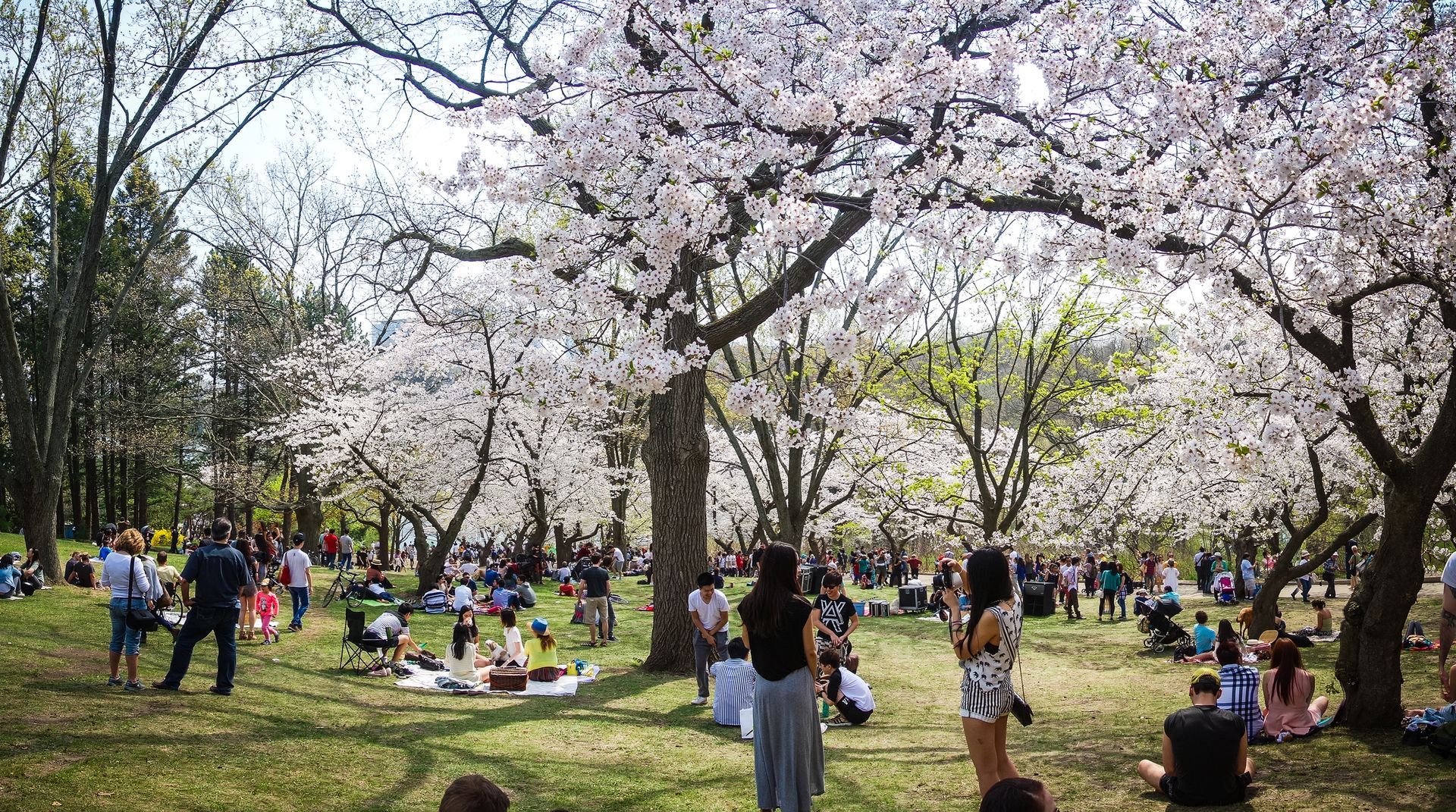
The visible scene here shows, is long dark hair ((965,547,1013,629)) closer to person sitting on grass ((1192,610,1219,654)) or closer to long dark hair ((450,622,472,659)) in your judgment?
long dark hair ((450,622,472,659))

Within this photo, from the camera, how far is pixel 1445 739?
19.9 feet

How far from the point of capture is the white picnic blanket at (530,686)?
35.3 ft

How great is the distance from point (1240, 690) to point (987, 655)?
3.27 meters

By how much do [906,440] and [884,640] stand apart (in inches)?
278

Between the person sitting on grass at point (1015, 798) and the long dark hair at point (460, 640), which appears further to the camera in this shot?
the long dark hair at point (460, 640)

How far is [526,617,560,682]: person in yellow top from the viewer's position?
1142 cm

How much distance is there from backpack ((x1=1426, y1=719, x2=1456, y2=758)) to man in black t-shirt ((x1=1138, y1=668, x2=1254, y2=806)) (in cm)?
160

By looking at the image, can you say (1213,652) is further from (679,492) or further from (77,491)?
(77,491)

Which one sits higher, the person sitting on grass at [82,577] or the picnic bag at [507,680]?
A: the person sitting on grass at [82,577]

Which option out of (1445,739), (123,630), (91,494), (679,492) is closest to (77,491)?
(91,494)

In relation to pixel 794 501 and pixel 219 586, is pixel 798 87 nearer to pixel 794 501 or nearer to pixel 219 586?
pixel 219 586

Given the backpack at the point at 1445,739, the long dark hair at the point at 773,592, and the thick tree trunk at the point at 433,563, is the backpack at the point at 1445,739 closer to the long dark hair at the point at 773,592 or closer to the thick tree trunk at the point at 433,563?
the long dark hair at the point at 773,592

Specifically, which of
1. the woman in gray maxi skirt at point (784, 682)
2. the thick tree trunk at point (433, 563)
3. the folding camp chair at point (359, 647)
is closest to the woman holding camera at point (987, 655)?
the woman in gray maxi skirt at point (784, 682)

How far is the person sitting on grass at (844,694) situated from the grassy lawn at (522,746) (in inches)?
9.2
